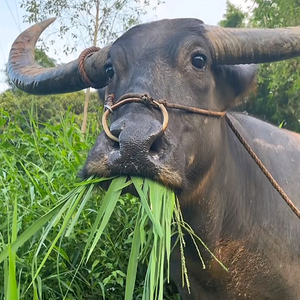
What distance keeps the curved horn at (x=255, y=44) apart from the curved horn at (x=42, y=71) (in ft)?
2.28

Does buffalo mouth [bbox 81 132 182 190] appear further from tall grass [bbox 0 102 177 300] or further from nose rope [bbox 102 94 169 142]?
tall grass [bbox 0 102 177 300]

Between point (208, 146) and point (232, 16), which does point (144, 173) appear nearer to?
point (208, 146)

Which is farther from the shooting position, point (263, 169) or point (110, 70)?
point (263, 169)

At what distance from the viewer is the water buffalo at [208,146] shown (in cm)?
214

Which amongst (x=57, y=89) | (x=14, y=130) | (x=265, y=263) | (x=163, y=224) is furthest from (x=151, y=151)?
(x=14, y=130)

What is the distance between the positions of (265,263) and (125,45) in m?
1.40

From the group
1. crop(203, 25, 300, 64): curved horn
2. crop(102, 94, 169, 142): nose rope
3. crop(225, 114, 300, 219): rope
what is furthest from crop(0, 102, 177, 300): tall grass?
crop(203, 25, 300, 64): curved horn

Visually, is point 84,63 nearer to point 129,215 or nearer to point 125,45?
point 125,45

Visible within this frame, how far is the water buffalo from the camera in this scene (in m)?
2.14

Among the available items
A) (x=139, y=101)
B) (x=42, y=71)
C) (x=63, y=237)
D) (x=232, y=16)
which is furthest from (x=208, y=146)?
(x=232, y=16)

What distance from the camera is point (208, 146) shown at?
2.55 meters

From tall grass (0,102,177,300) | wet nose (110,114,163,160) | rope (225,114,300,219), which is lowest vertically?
tall grass (0,102,177,300)

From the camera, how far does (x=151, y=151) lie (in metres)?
2.08

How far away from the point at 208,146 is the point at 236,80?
51cm
